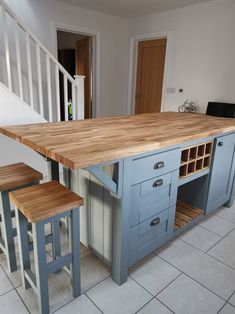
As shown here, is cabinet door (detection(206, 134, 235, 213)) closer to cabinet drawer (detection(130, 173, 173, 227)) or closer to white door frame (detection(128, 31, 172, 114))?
cabinet drawer (detection(130, 173, 173, 227))

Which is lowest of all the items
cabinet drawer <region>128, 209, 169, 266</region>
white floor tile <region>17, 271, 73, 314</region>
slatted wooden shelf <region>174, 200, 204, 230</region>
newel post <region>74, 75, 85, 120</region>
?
white floor tile <region>17, 271, 73, 314</region>

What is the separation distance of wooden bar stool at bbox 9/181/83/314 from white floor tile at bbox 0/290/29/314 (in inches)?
3.3

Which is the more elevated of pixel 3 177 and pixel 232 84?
pixel 232 84

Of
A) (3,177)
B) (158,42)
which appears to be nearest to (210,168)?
(3,177)

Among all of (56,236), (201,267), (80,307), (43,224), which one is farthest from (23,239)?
(201,267)

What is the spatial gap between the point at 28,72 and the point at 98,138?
184cm

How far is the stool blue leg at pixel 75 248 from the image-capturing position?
1294mm

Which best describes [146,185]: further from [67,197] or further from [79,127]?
[79,127]

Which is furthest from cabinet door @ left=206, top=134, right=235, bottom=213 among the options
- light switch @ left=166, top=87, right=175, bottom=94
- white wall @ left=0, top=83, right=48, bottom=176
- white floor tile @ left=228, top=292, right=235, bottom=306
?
light switch @ left=166, top=87, right=175, bottom=94

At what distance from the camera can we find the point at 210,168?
2.05m

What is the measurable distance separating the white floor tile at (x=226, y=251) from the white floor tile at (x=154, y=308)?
2.19 feet

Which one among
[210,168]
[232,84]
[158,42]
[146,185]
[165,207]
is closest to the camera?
[146,185]

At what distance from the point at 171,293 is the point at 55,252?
0.77 meters

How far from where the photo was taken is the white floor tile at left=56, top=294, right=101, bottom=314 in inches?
53.0
